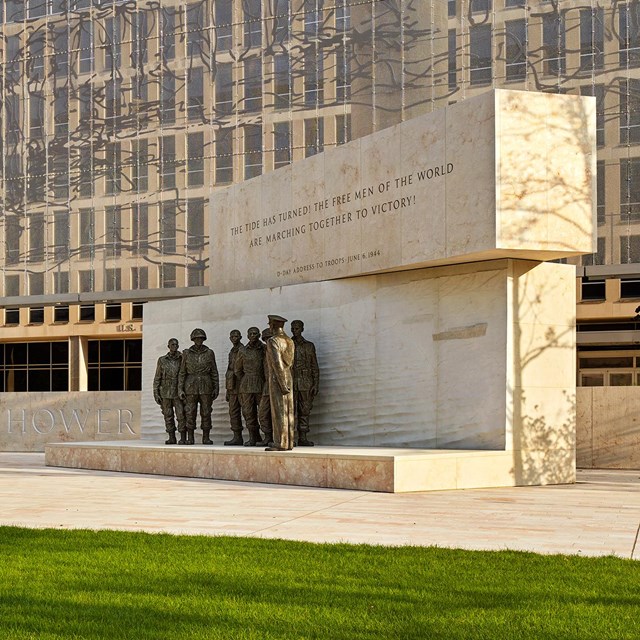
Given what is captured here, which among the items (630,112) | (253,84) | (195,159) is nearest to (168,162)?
(195,159)

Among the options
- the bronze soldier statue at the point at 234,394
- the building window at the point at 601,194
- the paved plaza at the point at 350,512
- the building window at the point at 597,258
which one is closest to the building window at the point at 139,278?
the building window at the point at 597,258

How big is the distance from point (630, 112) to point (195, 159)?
53.3 feet

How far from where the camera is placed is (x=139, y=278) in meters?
44.9

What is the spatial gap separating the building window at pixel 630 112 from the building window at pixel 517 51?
3.36m

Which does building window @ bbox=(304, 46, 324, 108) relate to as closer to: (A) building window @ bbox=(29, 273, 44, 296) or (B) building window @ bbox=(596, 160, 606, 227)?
(B) building window @ bbox=(596, 160, 606, 227)

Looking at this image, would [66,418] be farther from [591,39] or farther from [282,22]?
[591,39]

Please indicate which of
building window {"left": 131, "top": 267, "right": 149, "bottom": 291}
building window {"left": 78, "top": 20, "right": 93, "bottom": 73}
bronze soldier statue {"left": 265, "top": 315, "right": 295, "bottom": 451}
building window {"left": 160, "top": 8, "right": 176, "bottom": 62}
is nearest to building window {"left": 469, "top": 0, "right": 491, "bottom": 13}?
building window {"left": 160, "top": 8, "right": 176, "bottom": 62}

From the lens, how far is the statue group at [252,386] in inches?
675

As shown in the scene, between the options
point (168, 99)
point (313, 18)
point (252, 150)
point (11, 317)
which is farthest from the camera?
point (11, 317)

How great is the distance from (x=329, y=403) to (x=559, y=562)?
11.1 metres

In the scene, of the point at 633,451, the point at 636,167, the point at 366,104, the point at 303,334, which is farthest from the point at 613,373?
the point at 303,334

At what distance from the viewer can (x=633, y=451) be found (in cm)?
2034

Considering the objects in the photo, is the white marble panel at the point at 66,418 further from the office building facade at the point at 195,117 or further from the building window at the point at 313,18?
the building window at the point at 313,18

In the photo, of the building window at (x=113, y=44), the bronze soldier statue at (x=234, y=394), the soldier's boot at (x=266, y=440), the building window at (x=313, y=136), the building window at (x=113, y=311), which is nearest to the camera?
the soldier's boot at (x=266, y=440)
